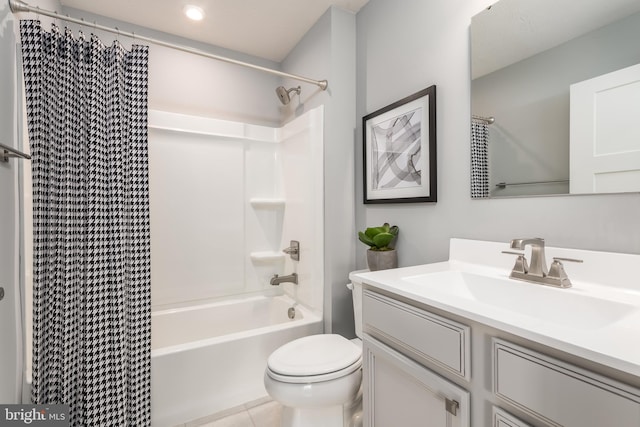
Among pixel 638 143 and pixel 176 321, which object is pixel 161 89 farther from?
pixel 638 143

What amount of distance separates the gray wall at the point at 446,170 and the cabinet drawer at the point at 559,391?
22.9 inches

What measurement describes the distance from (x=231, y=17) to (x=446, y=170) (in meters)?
1.74

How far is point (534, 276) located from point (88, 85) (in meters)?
2.05

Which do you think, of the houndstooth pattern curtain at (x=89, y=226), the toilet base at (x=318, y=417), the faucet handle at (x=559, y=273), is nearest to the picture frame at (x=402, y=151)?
the faucet handle at (x=559, y=273)

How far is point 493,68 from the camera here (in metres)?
1.20

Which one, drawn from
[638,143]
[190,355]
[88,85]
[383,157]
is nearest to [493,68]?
[638,143]

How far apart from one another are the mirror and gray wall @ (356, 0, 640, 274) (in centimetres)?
5

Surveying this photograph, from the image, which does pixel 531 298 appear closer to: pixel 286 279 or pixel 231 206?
pixel 286 279

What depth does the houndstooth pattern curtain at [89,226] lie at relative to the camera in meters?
1.29

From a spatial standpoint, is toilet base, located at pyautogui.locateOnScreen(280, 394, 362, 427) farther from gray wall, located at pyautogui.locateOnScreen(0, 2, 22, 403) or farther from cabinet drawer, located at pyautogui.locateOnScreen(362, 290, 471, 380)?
gray wall, located at pyautogui.locateOnScreen(0, 2, 22, 403)

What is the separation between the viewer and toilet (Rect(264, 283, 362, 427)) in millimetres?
1240

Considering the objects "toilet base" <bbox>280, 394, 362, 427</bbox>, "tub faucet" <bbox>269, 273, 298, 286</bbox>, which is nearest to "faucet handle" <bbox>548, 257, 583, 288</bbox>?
"toilet base" <bbox>280, 394, 362, 427</bbox>

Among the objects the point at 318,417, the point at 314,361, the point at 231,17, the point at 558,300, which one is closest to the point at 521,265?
the point at 558,300

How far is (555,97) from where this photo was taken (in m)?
1.02
